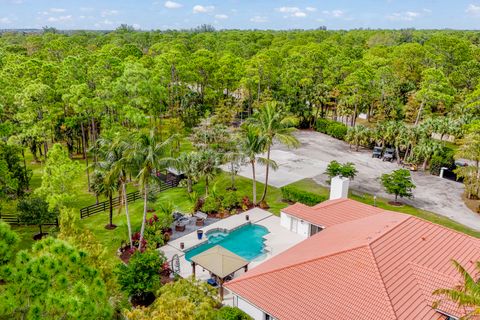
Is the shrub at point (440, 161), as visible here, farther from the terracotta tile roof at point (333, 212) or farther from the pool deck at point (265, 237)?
the pool deck at point (265, 237)

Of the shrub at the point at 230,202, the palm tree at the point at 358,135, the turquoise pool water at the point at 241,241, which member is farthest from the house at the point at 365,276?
the palm tree at the point at 358,135

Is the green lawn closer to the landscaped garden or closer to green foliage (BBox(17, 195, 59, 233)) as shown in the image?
the landscaped garden

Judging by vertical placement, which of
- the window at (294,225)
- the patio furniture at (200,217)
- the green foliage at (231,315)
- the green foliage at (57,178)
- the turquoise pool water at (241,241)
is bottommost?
the turquoise pool water at (241,241)

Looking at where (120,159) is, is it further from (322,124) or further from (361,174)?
(322,124)

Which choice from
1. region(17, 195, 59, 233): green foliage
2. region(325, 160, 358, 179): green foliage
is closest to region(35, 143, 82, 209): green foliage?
region(17, 195, 59, 233): green foliage

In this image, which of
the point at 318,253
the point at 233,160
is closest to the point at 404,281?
the point at 318,253

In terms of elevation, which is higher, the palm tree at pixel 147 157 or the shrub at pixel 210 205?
the palm tree at pixel 147 157

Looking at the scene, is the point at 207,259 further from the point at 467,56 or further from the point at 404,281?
the point at 467,56
